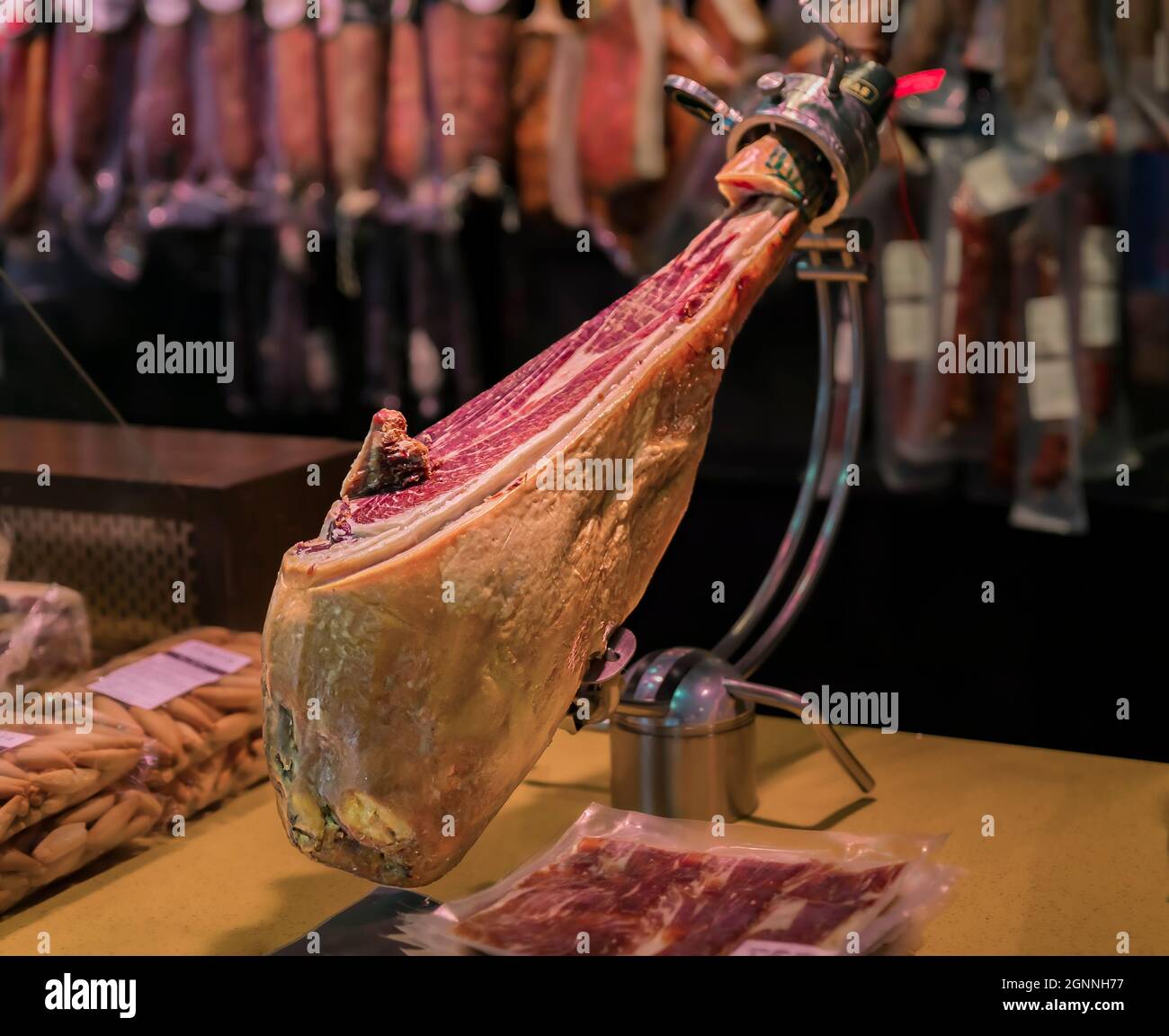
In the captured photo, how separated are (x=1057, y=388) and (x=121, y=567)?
1.57 meters

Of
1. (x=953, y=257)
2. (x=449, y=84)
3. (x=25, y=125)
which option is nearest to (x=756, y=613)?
(x=953, y=257)

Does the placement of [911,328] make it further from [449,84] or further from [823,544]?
[449,84]

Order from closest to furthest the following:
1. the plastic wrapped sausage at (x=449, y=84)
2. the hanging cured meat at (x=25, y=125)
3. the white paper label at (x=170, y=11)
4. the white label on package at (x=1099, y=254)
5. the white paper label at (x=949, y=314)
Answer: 1. the white label on package at (x=1099, y=254)
2. the white paper label at (x=949, y=314)
3. the plastic wrapped sausage at (x=449, y=84)
4. the white paper label at (x=170, y=11)
5. the hanging cured meat at (x=25, y=125)

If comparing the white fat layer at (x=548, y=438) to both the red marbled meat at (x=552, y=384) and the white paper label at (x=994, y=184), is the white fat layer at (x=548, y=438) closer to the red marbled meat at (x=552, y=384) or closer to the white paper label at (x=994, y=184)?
the red marbled meat at (x=552, y=384)

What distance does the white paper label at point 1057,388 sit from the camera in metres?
2.45

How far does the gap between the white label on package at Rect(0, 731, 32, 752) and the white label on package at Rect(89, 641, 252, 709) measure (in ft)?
0.58

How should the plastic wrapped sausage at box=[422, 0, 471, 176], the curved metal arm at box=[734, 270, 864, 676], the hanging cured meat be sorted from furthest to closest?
1. the hanging cured meat
2. the plastic wrapped sausage at box=[422, 0, 471, 176]
3. the curved metal arm at box=[734, 270, 864, 676]

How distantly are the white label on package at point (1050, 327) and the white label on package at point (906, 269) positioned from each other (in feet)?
0.70

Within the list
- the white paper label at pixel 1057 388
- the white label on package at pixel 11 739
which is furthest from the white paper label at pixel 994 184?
the white label on package at pixel 11 739

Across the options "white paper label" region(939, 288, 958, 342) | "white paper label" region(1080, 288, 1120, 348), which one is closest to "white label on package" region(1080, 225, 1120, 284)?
"white paper label" region(1080, 288, 1120, 348)

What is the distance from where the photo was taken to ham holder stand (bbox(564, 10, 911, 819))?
170 centimetres

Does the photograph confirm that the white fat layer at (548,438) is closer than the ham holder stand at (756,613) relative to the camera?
Yes

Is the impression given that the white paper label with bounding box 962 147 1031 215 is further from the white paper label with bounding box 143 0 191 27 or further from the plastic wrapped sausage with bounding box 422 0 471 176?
the white paper label with bounding box 143 0 191 27

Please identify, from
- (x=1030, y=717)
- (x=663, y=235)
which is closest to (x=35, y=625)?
(x=663, y=235)
